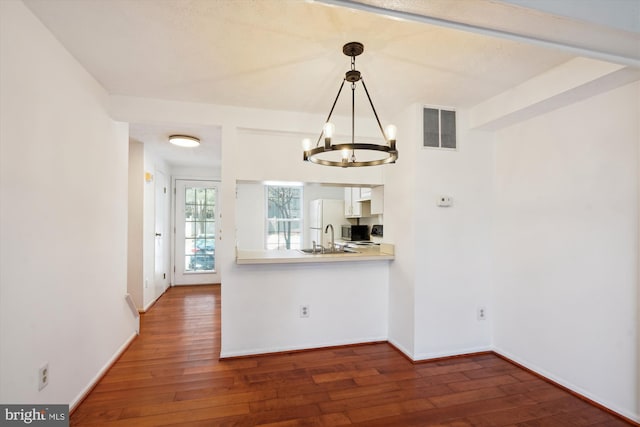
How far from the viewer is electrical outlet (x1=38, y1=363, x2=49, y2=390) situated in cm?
178

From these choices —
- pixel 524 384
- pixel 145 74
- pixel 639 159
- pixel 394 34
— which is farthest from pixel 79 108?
pixel 524 384

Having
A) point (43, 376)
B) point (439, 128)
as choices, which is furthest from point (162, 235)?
point (439, 128)

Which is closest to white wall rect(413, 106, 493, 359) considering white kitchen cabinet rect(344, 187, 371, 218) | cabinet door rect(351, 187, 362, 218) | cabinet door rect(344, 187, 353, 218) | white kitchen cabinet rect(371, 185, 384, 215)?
white kitchen cabinet rect(371, 185, 384, 215)

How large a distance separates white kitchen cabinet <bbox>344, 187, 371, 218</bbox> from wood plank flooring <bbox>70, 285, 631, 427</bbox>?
92.5 inches

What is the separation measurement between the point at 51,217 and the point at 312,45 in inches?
74.0

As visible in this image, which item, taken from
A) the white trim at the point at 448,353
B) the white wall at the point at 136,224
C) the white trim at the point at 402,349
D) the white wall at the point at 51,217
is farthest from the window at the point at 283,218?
the white trim at the point at 448,353

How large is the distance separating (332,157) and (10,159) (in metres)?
2.61

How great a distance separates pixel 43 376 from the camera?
1.81 meters

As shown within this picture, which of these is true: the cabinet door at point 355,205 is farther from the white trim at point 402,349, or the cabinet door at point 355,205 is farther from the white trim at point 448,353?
the white trim at point 448,353

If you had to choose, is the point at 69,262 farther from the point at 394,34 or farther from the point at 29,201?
the point at 394,34

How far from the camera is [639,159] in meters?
2.04

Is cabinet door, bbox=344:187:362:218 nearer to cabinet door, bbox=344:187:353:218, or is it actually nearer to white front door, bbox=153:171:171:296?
cabinet door, bbox=344:187:353:218

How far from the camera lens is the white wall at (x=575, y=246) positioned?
2111mm

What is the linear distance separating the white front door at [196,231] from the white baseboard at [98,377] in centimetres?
289
